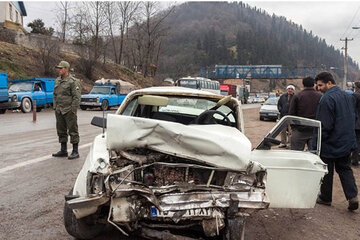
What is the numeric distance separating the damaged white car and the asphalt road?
0.55 m

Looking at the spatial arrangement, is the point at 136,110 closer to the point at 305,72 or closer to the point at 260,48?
the point at 305,72

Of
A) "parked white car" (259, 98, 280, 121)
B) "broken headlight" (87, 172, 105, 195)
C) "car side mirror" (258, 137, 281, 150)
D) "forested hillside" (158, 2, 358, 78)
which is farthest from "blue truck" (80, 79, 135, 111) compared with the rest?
"forested hillside" (158, 2, 358, 78)

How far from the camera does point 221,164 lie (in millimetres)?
2926

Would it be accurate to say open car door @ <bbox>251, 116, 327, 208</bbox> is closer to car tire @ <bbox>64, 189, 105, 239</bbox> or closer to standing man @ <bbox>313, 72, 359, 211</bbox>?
standing man @ <bbox>313, 72, 359, 211</bbox>

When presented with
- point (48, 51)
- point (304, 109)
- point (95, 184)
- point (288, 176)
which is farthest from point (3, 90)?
point (288, 176)

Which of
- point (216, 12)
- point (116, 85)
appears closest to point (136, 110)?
point (116, 85)

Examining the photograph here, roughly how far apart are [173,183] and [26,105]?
61.5 ft

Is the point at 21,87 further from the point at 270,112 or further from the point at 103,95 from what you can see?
the point at 270,112

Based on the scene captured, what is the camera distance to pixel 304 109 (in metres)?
6.30

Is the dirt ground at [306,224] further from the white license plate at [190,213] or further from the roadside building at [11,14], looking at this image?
the roadside building at [11,14]

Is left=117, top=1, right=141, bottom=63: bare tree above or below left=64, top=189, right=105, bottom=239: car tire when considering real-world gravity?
above

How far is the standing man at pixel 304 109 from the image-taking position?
5.94m

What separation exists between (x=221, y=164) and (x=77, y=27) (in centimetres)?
4733

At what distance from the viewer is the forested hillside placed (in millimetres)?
123600
